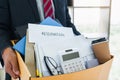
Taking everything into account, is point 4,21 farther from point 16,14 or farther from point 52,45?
point 52,45

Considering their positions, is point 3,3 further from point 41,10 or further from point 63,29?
point 63,29

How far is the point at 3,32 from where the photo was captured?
94 cm

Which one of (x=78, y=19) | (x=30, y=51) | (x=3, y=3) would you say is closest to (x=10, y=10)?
(x=3, y=3)

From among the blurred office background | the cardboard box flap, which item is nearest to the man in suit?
the cardboard box flap

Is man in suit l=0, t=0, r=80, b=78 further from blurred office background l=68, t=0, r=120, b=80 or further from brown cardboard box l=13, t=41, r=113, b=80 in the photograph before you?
blurred office background l=68, t=0, r=120, b=80

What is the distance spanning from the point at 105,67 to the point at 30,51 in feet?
0.83

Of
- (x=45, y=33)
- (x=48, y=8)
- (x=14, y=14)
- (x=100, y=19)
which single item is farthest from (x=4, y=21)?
(x=100, y=19)

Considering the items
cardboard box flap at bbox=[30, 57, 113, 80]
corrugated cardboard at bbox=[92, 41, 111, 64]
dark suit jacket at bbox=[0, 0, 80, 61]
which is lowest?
cardboard box flap at bbox=[30, 57, 113, 80]

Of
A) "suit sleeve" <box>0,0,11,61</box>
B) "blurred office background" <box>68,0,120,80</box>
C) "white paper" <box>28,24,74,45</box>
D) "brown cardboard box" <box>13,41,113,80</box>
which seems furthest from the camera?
"blurred office background" <box>68,0,120,80</box>

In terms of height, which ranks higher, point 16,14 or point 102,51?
point 16,14

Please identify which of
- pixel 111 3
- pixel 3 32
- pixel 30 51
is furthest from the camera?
pixel 111 3

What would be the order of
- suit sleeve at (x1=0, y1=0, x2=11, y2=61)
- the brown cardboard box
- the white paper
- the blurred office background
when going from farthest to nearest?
1. the blurred office background
2. suit sleeve at (x1=0, y1=0, x2=11, y2=61)
3. the white paper
4. the brown cardboard box

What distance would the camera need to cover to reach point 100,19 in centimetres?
244

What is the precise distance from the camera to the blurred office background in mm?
2395
